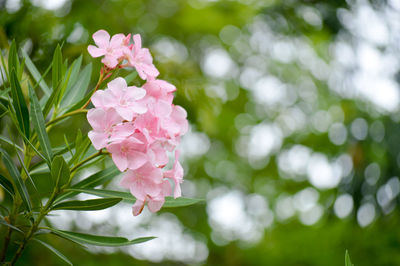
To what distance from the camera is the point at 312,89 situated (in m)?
5.45

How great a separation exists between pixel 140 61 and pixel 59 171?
0.29 meters

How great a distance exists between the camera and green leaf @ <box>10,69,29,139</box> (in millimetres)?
861

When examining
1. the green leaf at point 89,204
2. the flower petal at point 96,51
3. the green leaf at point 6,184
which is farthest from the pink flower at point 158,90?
the green leaf at point 6,184

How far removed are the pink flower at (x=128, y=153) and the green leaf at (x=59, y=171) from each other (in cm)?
9

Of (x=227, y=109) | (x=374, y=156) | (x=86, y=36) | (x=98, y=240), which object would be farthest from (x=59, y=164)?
(x=227, y=109)

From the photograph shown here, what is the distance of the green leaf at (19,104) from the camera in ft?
2.83

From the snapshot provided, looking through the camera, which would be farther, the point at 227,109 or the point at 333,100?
the point at 333,100

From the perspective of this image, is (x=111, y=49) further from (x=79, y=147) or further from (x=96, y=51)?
(x=79, y=147)

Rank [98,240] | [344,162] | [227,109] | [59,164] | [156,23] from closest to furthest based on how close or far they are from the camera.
→ [59,164] → [98,240] → [344,162] → [156,23] → [227,109]

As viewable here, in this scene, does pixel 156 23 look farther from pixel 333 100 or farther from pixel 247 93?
pixel 333 100

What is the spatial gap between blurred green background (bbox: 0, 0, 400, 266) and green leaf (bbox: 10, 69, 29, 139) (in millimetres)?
868

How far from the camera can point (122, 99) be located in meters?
0.81

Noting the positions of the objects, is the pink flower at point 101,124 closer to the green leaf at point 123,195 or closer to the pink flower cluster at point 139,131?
the pink flower cluster at point 139,131

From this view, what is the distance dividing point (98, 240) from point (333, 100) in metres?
4.44
